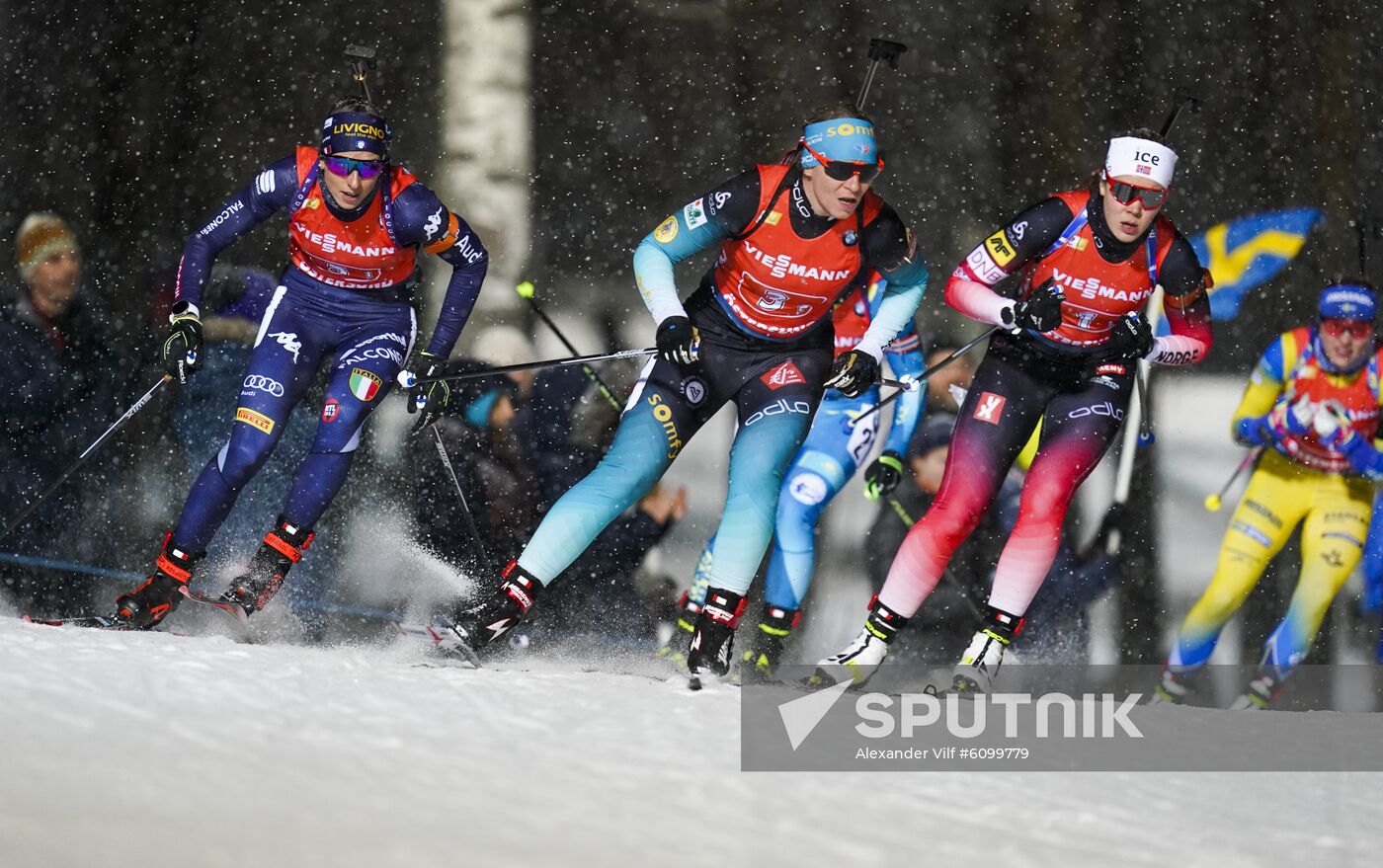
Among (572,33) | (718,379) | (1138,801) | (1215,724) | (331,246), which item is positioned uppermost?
(572,33)

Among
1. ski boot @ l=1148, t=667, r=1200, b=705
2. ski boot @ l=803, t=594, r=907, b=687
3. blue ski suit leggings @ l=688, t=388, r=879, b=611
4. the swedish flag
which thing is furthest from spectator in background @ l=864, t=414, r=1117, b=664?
ski boot @ l=803, t=594, r=907, b=687

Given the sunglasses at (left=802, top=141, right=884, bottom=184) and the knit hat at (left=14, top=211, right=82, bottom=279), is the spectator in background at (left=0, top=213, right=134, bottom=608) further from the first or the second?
the sunglasses at (left=802, top=141, right=884, bottom=184)

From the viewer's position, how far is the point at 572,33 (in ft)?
17.7

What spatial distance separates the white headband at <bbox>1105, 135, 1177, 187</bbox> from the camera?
398cm

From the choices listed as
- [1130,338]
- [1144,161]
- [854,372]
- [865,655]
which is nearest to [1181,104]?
[1144,161]

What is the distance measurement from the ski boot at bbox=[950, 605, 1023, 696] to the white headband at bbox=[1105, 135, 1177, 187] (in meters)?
1.37

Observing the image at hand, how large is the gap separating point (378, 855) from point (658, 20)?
4172 millimetres

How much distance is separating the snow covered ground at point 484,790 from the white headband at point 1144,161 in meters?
1.75

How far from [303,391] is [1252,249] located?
407 centimetres

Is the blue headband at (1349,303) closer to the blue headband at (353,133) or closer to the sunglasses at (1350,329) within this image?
the sunglasses at (1350,329)

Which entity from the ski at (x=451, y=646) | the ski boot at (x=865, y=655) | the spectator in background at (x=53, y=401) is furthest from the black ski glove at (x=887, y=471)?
the spectator in background at (x=53, y=401)

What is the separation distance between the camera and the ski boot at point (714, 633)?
3.78m

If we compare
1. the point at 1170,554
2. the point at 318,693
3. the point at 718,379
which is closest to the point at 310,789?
the point at 318,693

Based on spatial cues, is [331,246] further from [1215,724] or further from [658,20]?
[1215,724]
